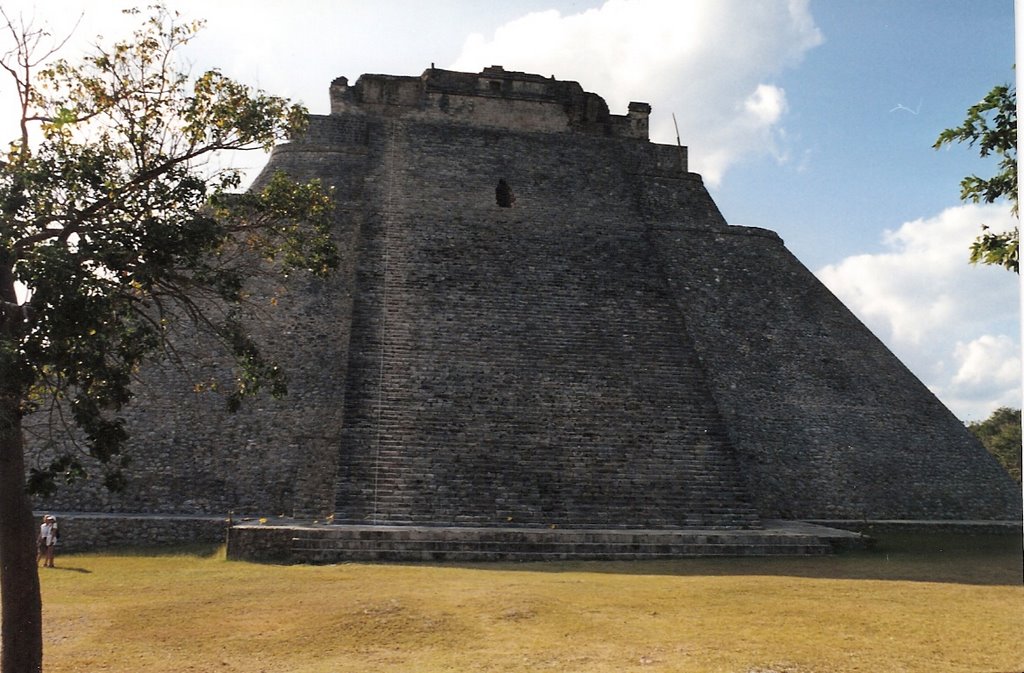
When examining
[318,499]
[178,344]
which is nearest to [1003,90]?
[318,499]

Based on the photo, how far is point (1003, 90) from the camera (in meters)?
6.38

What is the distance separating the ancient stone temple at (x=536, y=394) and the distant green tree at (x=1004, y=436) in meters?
16.4

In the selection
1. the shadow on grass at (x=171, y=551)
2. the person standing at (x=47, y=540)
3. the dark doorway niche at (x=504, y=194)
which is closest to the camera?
the person standing at (x=47, y=540)

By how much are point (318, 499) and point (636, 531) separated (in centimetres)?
404

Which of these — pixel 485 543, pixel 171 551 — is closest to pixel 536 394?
pixel 485 543

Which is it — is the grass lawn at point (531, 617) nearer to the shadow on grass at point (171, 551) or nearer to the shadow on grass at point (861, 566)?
the shadow on grass at point (861, 566)

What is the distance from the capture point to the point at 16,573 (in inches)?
200

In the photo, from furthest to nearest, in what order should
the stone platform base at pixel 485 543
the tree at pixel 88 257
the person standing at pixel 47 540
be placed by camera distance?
the stone platform base at pixel 485 543 → the person standing at pixel 47 540 → the tree at pixel 88 257

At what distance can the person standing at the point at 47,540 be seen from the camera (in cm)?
927

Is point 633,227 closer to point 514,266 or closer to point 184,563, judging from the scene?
point 514,266

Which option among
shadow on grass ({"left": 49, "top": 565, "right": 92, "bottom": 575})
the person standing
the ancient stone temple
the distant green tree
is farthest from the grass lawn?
the distant green tree

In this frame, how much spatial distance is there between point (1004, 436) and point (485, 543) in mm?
28908

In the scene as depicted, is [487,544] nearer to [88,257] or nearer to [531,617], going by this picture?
[531,617]

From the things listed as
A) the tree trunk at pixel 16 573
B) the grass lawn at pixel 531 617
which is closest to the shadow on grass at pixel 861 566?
the grass lawn at pixel 531 617
